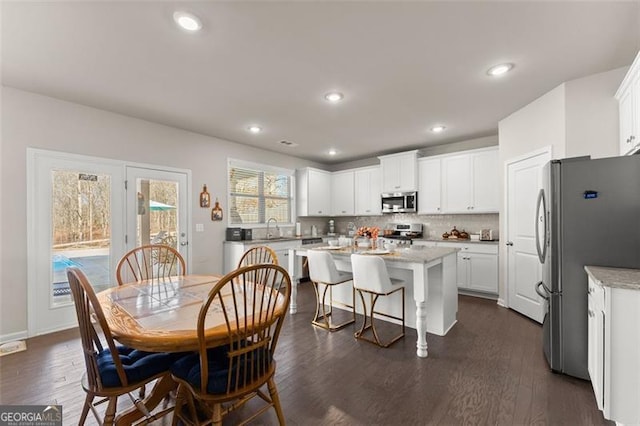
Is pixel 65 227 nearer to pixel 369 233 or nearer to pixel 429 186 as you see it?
pixel 369 233

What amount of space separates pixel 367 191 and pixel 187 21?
476 cm

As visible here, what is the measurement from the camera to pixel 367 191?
20.3 ft

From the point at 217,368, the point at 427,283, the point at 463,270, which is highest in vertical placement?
the point at 427,283

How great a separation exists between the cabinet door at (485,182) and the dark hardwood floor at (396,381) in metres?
2.09

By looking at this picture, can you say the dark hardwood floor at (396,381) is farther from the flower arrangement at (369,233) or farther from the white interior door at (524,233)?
the flower arrangement at (369,233)

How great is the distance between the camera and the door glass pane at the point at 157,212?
390 cm

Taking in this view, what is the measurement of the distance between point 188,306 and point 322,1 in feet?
6.95

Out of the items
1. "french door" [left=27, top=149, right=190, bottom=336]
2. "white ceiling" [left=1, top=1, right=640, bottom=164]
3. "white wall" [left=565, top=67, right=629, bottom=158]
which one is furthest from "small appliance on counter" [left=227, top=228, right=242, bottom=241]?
"white wall" [left=565, top=67, right=629, bottom=158]

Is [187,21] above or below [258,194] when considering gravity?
above

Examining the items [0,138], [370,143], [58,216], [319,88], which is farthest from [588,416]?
[0,138]

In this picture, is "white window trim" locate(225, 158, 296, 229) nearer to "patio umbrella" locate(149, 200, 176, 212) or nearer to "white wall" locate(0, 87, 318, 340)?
"white wall" locate(0, 87, 318, 340)

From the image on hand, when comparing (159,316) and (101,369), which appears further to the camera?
(159,316)

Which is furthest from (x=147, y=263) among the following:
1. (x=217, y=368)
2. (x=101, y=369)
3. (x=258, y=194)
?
(x=217, y=368)

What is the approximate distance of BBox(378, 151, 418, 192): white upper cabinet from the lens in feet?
17.6
